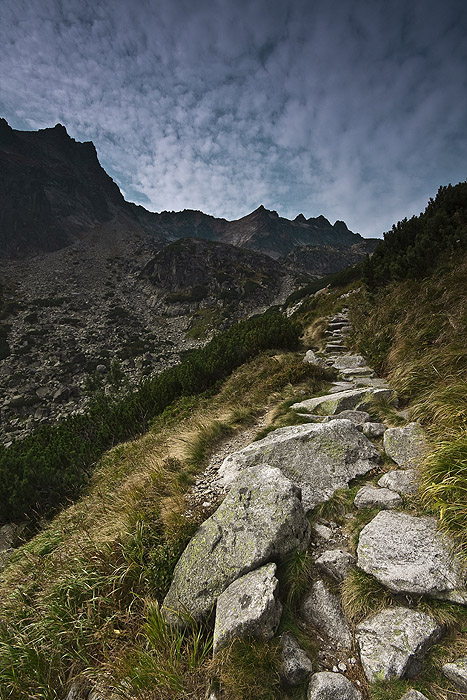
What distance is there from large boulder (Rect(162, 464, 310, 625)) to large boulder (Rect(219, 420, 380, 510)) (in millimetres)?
520

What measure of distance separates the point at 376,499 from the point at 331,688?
171 cm

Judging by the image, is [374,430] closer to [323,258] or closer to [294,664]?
[294,664]

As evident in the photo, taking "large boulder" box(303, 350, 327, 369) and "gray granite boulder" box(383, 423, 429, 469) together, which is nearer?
"gray granite boulder" box(383, 423, 429, 469)

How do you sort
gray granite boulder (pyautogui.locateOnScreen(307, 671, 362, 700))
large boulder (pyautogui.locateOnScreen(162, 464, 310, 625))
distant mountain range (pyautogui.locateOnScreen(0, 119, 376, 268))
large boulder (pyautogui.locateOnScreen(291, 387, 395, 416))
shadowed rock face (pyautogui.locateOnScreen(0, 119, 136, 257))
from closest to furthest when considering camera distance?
gray granite boulder (pyautogui.locateOnScreen(307, 671, 362, 700))
large boulder (pyautogui.locateOnScreen(162, 464, 310, 625))
large boulder (pyautogui.locateOnScreen(291, 387, 395, 416))
shadowed rock face (pyautogui.locateOnScreen(0, 119, 136, 257))
distant mountain range (pyautogui.locateOnScreen(0, 119, 376, 268))

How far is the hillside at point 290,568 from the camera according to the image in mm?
2162

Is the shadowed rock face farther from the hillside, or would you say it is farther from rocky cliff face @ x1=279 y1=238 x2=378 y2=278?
the hillside

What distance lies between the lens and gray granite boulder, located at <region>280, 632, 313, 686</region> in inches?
84.4

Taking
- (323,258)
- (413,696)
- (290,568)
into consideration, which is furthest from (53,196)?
(413,696)

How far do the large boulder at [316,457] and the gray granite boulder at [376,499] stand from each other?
0.35 meters

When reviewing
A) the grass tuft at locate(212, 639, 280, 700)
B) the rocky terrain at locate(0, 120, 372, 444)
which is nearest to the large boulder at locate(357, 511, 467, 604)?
the grass tuft at locate(212, 639, 280, 700)

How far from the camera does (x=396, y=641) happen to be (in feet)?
6.84

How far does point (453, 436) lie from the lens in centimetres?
325

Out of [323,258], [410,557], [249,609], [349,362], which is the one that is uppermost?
[323,258]

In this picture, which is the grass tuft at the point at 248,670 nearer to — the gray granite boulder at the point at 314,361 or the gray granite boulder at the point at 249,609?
the gray granite boulder at the point at 249,609
